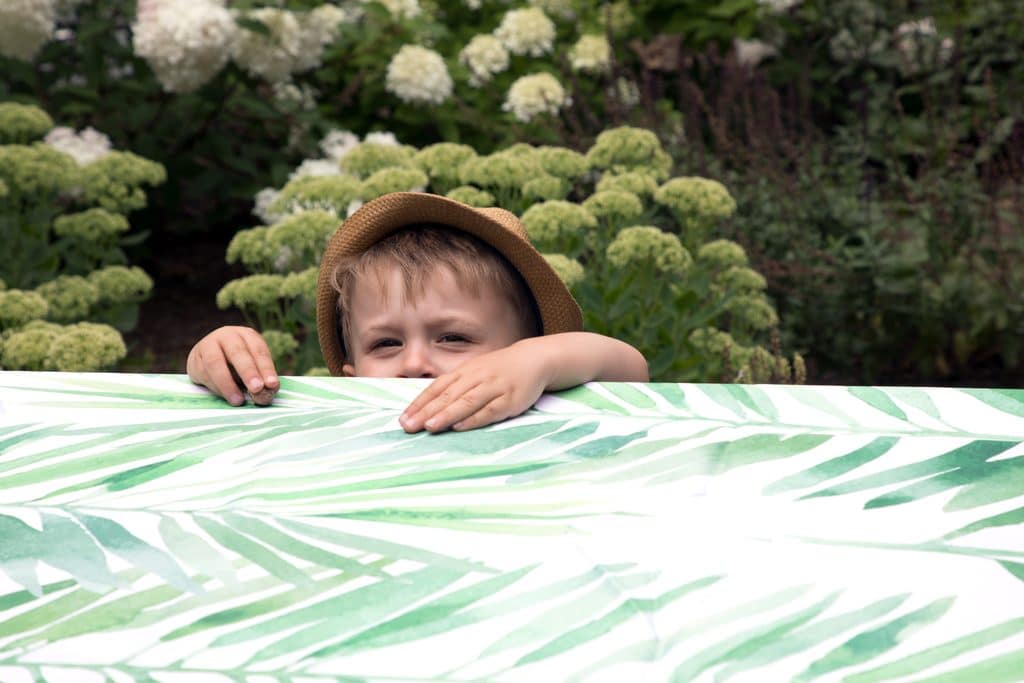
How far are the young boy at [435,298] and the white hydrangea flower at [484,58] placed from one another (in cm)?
208

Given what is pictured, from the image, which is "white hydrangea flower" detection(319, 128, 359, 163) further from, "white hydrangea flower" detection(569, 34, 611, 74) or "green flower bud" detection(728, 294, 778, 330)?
"green flower bud" detection(728, 294, 778, 330)

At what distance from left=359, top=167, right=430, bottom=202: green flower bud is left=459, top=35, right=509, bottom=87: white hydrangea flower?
5.03ft

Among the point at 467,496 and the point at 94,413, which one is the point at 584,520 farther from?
the point at 94,413

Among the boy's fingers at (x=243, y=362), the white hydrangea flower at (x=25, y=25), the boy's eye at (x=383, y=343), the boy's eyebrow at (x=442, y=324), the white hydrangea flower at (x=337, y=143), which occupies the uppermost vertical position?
the white hydrangea flower at (x=25, y=25)

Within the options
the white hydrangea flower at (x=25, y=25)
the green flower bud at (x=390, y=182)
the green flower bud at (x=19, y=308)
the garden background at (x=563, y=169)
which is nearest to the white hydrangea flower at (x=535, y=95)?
the garden background at (x=563, y=169)

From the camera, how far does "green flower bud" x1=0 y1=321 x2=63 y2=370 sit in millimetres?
2357

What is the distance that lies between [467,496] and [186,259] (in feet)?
13.6

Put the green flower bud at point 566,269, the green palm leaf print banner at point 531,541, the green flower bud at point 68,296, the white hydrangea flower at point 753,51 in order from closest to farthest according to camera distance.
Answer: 1. the green palm leaf print banner at point 531,541
2. the green flower bud at point 566,269
3. the green flower bud at point 68,296
4. the white hydrangea flower at point 753,51

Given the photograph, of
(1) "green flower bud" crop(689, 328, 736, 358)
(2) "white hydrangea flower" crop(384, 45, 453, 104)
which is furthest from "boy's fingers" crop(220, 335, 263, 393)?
(2) "white hydrangea flower" crop(384, 45, 453, 104)

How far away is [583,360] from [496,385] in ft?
0.90

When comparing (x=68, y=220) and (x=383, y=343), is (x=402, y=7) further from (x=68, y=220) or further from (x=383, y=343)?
(x=383, y=343)

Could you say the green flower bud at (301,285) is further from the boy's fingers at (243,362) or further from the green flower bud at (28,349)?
the boy's fingers at (243,362)

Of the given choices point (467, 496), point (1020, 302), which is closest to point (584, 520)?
point (467, 496)

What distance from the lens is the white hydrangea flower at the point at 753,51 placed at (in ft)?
17.0
